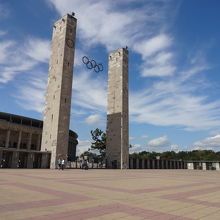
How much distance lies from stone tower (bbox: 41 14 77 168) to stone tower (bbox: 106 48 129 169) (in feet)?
53.4

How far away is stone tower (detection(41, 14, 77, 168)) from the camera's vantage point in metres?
44.3

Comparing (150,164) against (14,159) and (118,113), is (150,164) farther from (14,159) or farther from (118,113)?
(14,159)

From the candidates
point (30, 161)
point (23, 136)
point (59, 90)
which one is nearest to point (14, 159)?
point (30, 161)

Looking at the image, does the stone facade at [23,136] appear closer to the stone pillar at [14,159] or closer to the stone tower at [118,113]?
the stone pillar at [14,159]

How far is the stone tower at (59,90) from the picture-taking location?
4428 centimetres

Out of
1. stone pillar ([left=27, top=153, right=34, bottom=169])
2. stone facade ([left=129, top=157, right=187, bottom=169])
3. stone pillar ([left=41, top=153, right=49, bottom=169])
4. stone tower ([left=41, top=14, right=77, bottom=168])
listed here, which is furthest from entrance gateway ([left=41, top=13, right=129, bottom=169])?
stone pillar ([left=27, top=153, right=34, bottom=169])

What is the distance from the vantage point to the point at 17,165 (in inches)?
1465

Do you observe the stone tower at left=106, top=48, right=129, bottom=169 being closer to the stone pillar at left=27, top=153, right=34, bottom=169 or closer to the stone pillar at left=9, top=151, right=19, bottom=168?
the stone pillar at left=27, top=153, right=34, bottom=169

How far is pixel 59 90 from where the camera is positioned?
151 feet

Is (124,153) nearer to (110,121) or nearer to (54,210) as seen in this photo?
(110,121)

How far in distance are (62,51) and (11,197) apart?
42615 millimetres

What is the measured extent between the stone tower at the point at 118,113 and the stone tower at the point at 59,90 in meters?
16.3

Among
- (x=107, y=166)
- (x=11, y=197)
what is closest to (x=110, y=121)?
(x=107, y=166)

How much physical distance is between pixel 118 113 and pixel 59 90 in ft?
62.1
